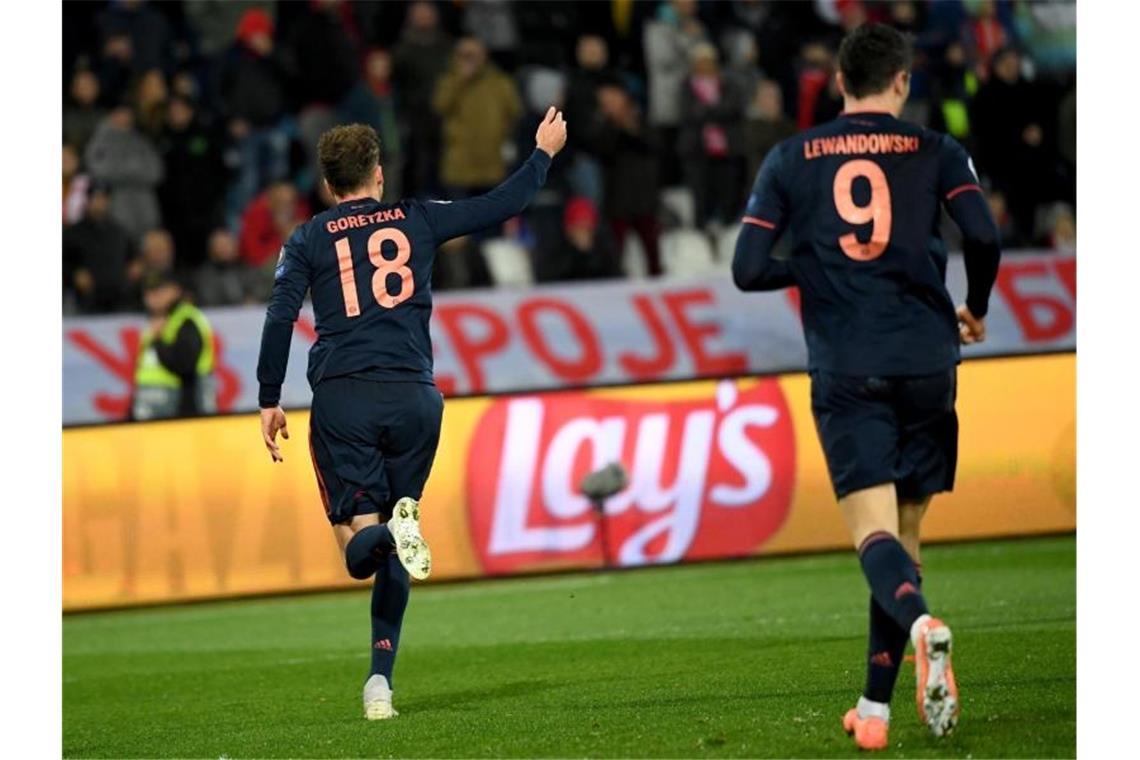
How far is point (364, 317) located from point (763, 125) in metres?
10.3

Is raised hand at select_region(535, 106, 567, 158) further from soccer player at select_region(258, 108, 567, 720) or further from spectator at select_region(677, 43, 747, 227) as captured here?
spectator at select_region(677, 43, 747, 227)

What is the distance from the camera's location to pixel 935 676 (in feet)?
20.6

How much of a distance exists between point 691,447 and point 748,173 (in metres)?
4.36

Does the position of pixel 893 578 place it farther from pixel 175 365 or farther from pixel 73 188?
pixel 73 188

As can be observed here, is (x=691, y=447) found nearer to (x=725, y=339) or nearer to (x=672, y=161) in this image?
(x=725, y=339)

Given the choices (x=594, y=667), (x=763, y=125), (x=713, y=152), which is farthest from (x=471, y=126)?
(x=594, y=667)

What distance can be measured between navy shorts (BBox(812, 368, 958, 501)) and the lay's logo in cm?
705

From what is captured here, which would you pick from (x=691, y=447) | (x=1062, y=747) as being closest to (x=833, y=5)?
(x=691, y=447)

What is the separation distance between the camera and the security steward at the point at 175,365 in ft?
51.9

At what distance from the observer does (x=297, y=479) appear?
13.9 meters

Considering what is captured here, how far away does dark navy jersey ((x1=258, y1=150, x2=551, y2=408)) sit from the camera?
7.91 metres

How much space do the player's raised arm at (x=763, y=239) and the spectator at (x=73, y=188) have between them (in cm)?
1155

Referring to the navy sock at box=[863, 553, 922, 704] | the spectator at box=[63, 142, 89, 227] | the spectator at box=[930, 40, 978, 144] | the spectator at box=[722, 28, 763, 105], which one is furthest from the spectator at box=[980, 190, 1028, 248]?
the navy sock at box=[863, 553, 922, 704]

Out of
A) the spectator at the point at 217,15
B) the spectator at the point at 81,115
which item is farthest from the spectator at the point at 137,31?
the spectator at the point at 81,115
